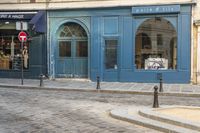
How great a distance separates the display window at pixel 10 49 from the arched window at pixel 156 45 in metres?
6.55

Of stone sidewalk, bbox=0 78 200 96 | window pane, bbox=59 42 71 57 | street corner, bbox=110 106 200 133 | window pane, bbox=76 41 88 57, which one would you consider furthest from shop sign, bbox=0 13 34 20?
street corner, bbox=110 106 200 133

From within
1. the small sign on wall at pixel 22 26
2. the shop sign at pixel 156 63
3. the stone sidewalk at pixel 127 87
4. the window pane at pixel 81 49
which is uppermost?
the small sign on wall at pixel 22 26

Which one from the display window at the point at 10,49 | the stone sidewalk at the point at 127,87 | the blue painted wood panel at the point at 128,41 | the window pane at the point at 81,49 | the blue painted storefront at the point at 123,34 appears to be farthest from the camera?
the display window at the point at 10,49

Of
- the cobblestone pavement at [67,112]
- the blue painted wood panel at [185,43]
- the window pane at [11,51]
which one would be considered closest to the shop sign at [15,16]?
the window pane at [11,51]

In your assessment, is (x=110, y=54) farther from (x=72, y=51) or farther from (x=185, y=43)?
(x=185, y=43)

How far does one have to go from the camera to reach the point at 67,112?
1302 cm

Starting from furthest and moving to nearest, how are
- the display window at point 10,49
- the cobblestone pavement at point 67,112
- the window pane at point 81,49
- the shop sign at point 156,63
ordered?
1. the display window at point 10,49
2. the window pane at point 81,49
3. the shop sign at point 156,63
4. the cobblestone pavement at point 67,112

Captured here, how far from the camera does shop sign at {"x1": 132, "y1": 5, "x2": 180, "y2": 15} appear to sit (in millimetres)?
22312

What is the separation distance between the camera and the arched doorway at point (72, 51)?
24594 millimetres

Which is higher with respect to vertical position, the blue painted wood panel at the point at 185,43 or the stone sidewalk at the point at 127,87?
the blue painted wood panel at the point at 185,43

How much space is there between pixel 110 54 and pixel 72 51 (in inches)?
88.7

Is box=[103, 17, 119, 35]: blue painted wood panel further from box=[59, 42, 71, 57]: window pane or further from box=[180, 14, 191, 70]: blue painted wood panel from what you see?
box=[180, 14, 191, 70]: blue painted wood panel

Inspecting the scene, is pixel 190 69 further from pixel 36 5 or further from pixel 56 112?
pixel 56 112

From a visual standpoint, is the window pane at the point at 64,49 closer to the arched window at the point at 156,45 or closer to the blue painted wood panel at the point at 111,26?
the blue painted wood panel at the point at 111,26
